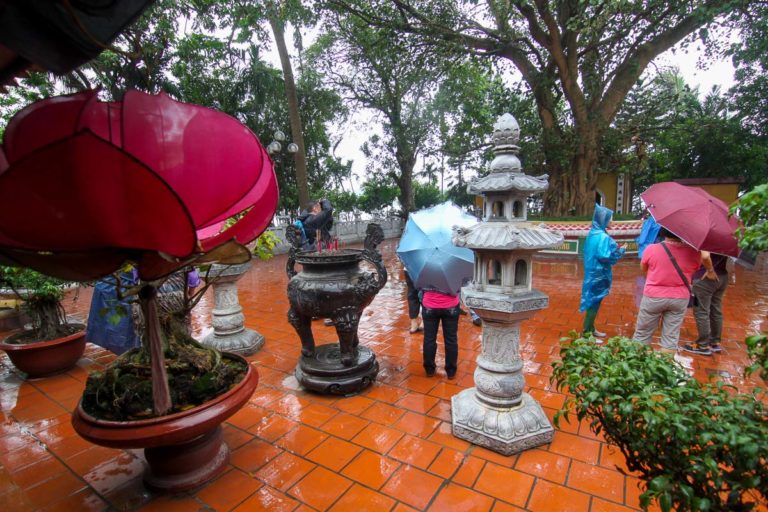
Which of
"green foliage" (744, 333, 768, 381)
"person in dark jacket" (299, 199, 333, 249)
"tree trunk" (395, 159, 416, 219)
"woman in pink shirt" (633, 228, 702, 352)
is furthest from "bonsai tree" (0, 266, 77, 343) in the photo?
"tree trunk" (395, 159, 416, 219)

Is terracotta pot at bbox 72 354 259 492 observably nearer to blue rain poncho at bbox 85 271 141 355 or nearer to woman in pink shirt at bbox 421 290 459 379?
woman in pink shirt at bbox 421 290 459 379

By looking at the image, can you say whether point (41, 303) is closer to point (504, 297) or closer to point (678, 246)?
point (504, 297)

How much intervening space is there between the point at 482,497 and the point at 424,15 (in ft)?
34.6

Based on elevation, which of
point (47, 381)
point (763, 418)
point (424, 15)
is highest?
point (424, 15)

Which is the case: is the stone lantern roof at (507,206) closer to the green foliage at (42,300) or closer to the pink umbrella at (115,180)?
the pink umbrella at (115,180)

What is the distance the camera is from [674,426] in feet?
3.73

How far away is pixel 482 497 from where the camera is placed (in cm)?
203

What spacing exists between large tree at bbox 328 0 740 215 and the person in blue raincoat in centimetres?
572

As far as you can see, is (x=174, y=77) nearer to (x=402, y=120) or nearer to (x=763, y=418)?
(x=402, y=120)

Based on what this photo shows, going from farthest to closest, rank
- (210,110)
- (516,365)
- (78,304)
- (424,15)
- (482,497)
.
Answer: (424,15) < (78,304) < (516,365) < (482,497) < (210,110)

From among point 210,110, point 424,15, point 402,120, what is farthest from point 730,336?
point 402,120

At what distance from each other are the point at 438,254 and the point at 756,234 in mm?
2185

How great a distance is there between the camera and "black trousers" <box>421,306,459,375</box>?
3.28 meters

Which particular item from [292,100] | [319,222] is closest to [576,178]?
[292,100]
